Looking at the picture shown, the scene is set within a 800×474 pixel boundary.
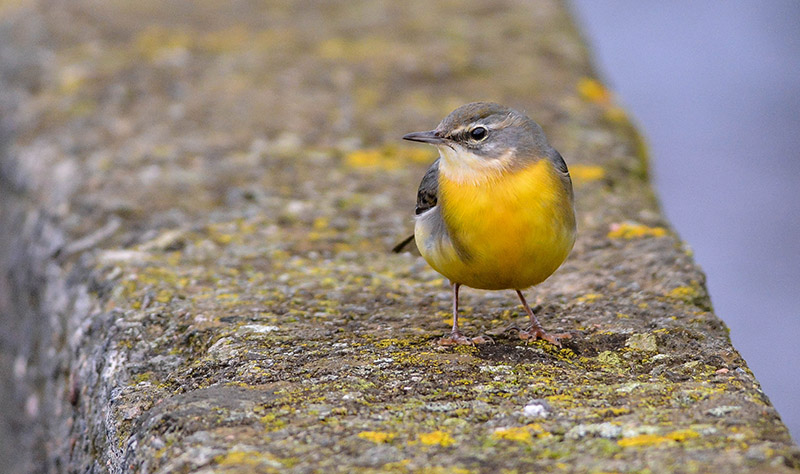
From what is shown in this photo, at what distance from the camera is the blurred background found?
30.3ft

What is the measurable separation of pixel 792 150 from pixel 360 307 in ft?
26.8

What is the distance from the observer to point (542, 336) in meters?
4.12

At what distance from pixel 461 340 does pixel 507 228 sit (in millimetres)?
572

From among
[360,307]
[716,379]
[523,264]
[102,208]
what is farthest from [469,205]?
[102,208]

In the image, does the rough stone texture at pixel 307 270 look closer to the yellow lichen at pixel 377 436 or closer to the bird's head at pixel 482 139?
the yellow lichen at pixel 377 436

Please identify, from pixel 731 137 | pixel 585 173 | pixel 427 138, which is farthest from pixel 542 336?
pixel 731 137

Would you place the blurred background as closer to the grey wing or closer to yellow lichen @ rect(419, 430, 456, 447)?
the grey wing

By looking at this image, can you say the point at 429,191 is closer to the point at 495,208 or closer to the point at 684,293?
the point at 495,208

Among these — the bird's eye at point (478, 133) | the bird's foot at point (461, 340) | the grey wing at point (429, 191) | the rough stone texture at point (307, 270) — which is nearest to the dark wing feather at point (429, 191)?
the grey wing at point (429, 191)

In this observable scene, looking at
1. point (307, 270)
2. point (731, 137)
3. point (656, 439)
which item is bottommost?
point (307, 270)

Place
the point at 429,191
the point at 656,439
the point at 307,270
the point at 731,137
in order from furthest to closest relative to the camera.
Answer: the point at 731,137, the point at 307,270, the point at 429,191, the point at 656,439

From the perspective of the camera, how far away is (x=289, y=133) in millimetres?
7066

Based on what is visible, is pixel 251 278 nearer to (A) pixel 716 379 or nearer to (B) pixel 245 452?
(B) pixel 245 452

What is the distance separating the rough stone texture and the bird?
13.0 inches
